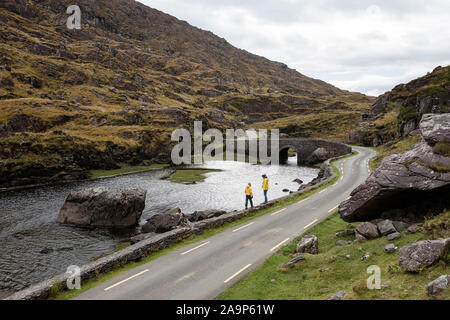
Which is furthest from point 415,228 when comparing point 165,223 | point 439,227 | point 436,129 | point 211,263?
point 165,223

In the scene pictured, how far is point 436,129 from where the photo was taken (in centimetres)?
1432

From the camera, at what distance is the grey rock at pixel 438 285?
26.7 ft

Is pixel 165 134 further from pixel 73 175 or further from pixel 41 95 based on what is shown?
pixel 41 95

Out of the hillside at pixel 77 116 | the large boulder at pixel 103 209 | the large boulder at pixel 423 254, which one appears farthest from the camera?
the hillside at pixel 77 116

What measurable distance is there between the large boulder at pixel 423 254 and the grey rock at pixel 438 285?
1240 mm

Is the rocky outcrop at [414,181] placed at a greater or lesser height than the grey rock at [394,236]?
greater

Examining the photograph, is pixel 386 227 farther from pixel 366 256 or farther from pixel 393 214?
pixel 366 256

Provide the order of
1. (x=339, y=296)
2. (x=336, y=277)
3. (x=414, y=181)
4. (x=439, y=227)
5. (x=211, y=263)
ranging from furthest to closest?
(x=211, y=263), (x=414, y=181), (x=336, y=277), (x=439, y=227), (x=339, y=296)

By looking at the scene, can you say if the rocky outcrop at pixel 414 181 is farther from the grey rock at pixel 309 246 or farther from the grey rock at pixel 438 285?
the grey rock at pixel 438 285

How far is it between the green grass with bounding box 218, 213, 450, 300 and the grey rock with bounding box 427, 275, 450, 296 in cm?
18

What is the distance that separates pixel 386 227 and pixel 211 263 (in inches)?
374

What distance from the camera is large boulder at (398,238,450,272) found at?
31.3 feet

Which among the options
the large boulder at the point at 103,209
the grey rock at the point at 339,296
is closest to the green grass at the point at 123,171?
the large boulder at the point at 103,209
